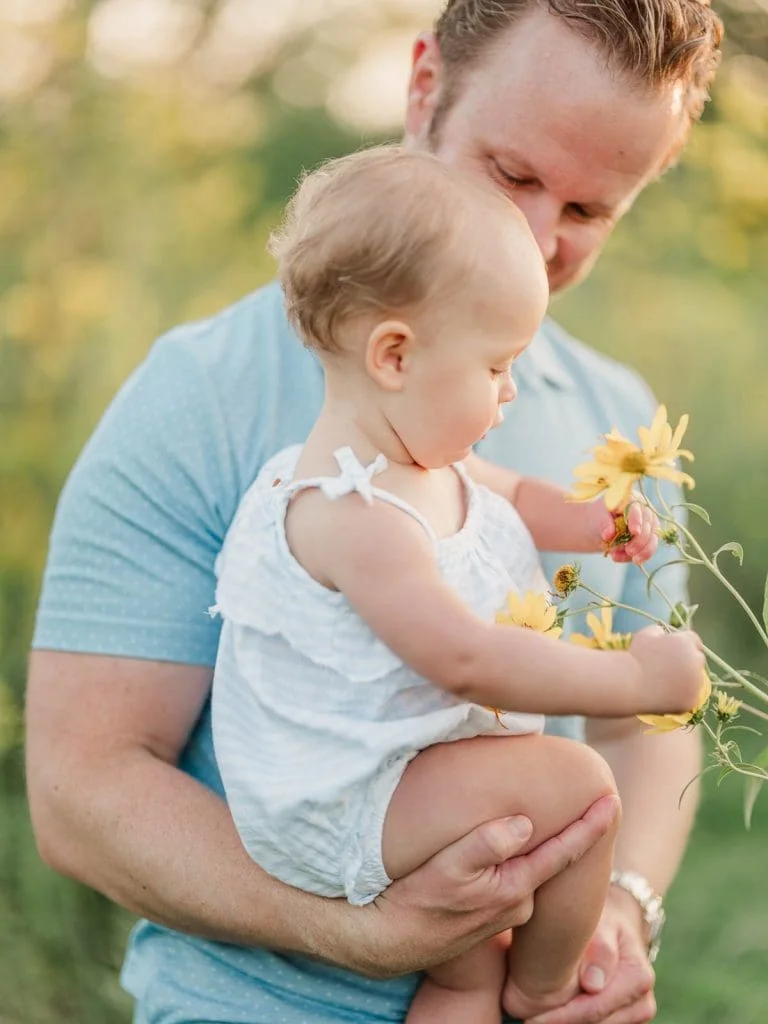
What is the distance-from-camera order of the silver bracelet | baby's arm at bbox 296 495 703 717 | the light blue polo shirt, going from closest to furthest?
baby's arm at bbox 296 495 703 717 < the light blue polo shirt < the silver bracelet

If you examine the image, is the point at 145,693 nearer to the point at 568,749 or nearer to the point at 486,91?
the point at 568,749

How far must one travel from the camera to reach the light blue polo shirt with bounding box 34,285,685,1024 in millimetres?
1691

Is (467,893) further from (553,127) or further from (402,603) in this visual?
(553,127)

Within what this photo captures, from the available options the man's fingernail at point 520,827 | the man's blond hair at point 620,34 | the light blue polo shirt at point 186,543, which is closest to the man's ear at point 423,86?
the man's blond hair at point 620,34

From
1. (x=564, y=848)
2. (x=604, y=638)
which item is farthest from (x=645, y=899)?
(x=604, y=638)

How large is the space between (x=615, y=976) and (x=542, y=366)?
2.87ft

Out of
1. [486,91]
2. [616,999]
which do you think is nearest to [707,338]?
[486,91]

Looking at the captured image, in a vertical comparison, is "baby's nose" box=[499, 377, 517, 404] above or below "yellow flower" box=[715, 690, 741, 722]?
above

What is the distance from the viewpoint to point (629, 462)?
125cm

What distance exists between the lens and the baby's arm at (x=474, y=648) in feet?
4.07

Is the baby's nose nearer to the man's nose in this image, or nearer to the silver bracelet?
the man's nose

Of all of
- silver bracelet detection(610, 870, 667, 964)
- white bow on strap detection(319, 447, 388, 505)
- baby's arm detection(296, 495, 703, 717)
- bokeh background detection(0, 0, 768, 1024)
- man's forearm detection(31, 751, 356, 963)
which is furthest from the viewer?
bokeh background detection(0, 0, 768, 1024)

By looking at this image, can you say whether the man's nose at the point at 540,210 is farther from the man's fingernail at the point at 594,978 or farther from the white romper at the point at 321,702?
the man's fingernail at the point at 594,978

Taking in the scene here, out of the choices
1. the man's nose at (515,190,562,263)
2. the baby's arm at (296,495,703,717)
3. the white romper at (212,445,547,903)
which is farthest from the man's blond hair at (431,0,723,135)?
the baby's arm at (296,495,703,717)
